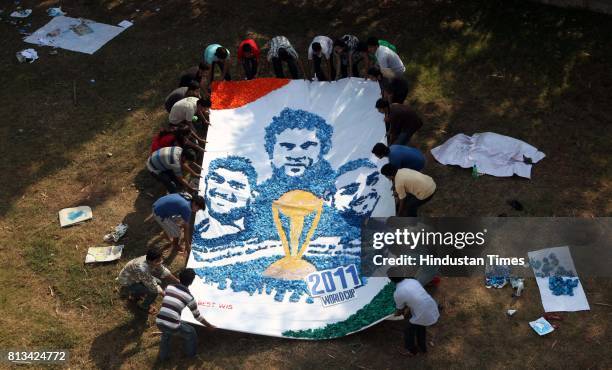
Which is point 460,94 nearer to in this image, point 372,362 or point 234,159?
point 234,159

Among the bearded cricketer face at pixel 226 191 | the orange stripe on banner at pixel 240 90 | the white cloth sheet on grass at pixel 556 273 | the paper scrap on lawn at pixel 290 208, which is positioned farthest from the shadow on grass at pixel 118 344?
the white cloth sheet on grass at pixel 556 273

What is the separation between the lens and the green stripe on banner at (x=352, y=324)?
7391 mm

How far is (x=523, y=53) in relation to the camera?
1234 centimetres

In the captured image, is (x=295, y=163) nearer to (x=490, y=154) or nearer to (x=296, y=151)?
(x=296, y=151)

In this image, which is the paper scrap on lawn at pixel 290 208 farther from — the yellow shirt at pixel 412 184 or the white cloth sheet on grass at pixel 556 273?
the white cloth sheet on grass at pixel 556 273

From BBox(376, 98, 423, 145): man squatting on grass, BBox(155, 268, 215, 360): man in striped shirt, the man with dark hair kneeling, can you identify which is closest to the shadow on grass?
BBox(155, 268, 215, 360): man in striped shirt

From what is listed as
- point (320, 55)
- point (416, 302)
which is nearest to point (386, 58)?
point (320, 55)

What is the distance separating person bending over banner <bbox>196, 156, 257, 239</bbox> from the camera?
876 cm

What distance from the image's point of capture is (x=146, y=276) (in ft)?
24.9

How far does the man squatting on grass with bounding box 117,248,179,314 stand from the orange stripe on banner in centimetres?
405

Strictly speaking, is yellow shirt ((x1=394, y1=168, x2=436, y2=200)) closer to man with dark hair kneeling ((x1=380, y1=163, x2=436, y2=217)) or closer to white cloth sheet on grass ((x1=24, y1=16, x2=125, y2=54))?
man with dark hair kneeling ((x1=380, y1=163, x2=436, y2=217))

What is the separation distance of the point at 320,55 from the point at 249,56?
56.8 inches

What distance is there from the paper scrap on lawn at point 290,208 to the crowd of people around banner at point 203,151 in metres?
0.33

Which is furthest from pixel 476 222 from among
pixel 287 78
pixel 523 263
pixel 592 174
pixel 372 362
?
pixel 287 78
